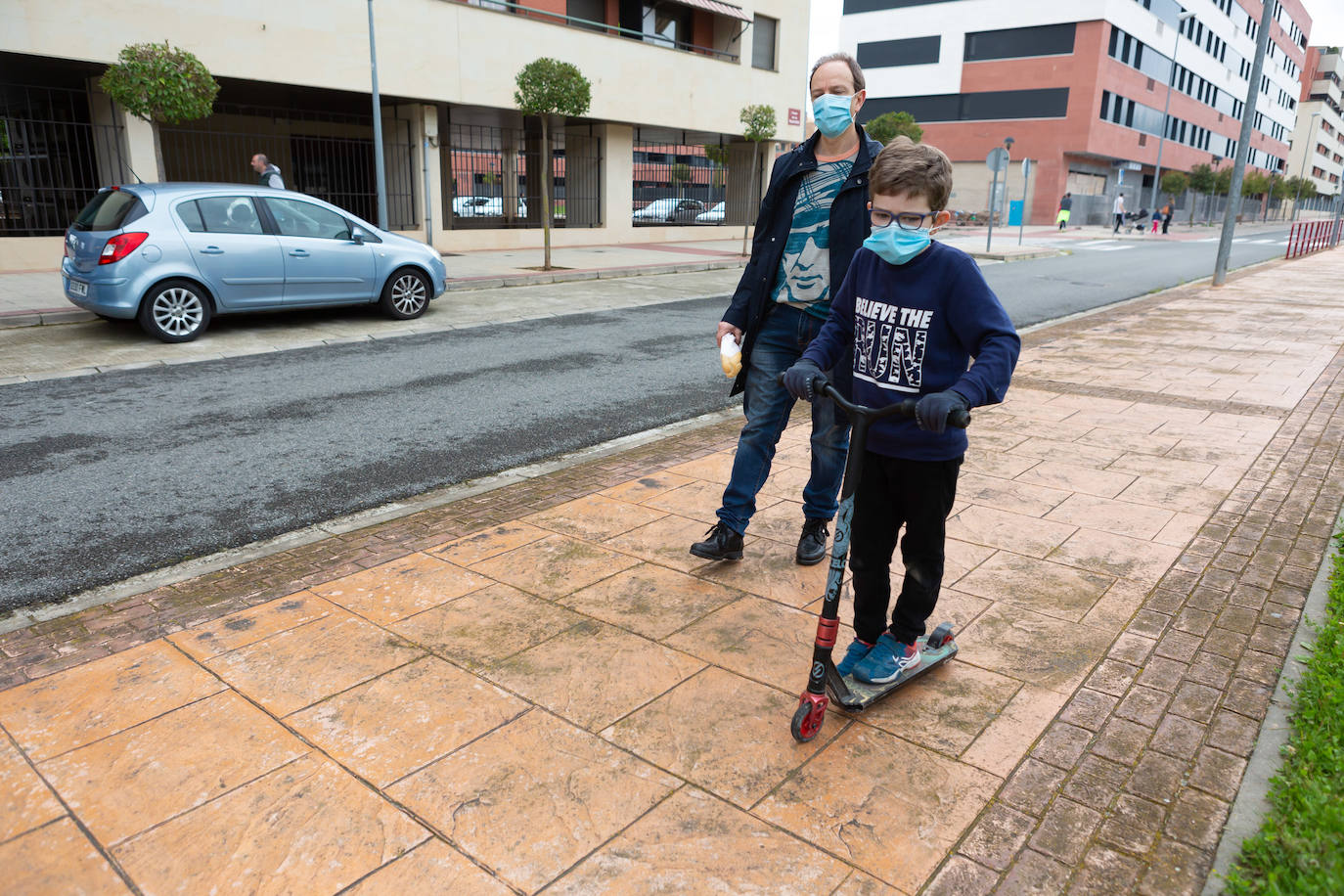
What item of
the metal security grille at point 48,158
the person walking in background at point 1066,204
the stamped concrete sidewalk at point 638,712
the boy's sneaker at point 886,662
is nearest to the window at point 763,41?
the metal security grille at point 48,158

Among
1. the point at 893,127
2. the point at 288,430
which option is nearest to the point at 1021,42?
the point at 893,127

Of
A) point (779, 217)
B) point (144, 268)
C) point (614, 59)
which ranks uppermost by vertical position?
point (614, 59)

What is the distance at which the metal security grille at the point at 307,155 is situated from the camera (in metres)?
21.9

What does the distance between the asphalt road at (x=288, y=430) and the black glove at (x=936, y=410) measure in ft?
11.3

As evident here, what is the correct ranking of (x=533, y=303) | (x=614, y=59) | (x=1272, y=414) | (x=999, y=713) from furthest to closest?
(x=614, y=59) → (x=533, y=303) → (x=1272, y=414) → (x=999, y=713)

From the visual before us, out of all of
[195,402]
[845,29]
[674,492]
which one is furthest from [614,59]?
[845,29]

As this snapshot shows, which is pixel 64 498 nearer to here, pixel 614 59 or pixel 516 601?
pixel 516 601

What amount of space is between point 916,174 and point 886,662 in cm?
155

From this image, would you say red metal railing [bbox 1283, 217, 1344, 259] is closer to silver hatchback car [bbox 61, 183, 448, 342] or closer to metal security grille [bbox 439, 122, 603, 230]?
metal security grille [bbox 439, 122, 603, 230]

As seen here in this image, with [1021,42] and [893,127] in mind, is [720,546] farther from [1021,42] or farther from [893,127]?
[1021,42]

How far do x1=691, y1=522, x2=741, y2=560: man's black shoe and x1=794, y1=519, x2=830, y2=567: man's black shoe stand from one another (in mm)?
287

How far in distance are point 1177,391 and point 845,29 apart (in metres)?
53.9

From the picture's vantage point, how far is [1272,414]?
711cm

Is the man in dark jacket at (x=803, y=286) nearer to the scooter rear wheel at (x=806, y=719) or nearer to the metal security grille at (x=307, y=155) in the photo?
the scooter rear wheel at (x=806, y=719)
